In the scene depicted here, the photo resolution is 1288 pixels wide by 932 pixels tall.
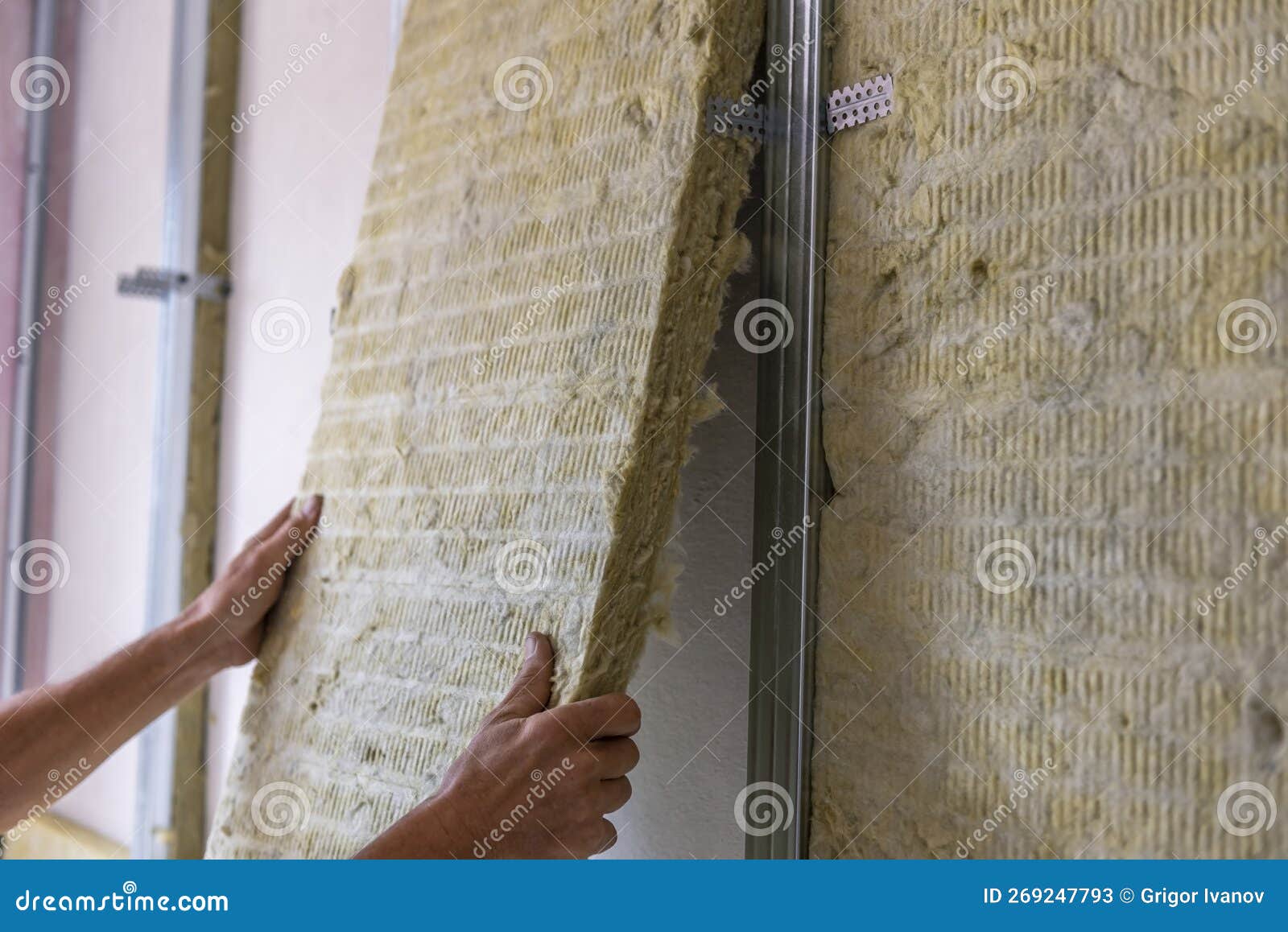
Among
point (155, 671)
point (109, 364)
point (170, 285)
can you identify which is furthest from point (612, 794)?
point (109, 364)

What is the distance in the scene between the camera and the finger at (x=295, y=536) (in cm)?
174

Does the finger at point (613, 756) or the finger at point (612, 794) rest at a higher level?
the finger at point (613, 756)

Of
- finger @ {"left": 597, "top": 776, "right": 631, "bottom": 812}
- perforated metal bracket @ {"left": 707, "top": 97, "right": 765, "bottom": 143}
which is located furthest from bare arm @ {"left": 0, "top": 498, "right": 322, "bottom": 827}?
perforated metal bracket @ {"left": 707, "top": 97, "right": 765, "bottom": 143}

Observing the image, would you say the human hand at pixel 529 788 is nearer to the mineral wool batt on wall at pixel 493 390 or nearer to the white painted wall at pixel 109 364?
the mineral wool batt on wall at pixel 493 390

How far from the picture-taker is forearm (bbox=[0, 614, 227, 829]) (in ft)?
5.49

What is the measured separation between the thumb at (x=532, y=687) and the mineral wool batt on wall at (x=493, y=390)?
0.06 feet

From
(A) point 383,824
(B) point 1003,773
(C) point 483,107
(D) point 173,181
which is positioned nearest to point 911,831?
(B) point 1003,773

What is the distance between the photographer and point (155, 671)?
5.80ft

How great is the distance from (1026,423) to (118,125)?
2541mm

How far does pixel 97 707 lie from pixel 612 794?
0.91m

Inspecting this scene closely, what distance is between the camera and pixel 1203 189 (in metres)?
1.00

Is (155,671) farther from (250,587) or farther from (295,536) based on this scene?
(295,536)

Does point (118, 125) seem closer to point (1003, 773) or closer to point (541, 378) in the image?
point (541, 378)

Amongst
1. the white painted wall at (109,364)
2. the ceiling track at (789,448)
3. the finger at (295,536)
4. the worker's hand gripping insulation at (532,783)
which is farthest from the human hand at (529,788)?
the white painted wall at (109,364)
